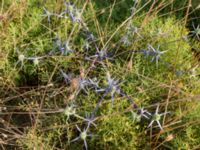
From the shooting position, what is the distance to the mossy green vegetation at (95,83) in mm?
2250

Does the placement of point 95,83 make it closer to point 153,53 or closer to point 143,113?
point 143,113

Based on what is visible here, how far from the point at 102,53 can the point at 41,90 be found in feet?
1.59

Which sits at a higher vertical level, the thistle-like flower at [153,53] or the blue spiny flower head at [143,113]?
the thistle-like flower at [153,53]

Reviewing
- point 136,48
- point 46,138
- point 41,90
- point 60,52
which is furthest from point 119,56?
point 46,138

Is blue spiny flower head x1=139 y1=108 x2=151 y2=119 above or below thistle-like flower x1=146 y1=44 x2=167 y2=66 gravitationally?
below

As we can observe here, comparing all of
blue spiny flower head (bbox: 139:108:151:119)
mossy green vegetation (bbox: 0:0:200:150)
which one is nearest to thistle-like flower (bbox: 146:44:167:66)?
mossy green vegetation (bbox: 0:0:200:150)

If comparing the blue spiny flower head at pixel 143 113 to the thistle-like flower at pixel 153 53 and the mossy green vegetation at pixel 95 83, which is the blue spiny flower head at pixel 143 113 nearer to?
the mossy green vegetation at pixel 95 83

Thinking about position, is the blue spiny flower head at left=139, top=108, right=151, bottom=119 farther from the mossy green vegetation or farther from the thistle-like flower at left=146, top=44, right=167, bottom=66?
the thistle-like flower at left=146, top=44, right=167, bottom=66

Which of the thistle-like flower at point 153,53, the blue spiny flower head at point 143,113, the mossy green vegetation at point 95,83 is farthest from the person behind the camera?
the thistle-like flower at point 153,53

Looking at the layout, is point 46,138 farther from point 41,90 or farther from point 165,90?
point 165,90

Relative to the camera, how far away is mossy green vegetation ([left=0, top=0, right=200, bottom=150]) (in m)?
2.25

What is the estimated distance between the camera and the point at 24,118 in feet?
8.98

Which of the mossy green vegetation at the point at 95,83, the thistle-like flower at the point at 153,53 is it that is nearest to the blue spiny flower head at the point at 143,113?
the mossy green vegetation at the point at 95,83

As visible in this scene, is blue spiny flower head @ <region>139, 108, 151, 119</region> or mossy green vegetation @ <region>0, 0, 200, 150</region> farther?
mossy green vegetation @ <region>0, 0, 200, 150</region>
